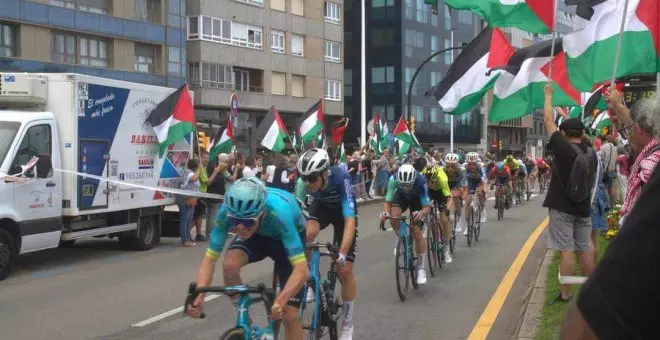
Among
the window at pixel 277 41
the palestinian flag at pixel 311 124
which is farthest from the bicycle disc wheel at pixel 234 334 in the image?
the window at pixel 277 41

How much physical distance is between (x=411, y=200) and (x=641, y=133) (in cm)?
496

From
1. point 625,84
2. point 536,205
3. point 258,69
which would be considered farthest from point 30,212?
point 258,69

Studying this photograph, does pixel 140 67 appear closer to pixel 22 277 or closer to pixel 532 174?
pixel 532 174

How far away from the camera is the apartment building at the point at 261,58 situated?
46188 millimetres

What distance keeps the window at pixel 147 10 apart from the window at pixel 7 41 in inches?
315

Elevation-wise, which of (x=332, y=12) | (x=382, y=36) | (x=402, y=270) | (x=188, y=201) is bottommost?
(x=402, y=270)

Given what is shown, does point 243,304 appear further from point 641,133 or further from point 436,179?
point 436,179

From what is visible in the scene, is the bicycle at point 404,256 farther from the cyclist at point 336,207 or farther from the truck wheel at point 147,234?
the truck wheel at point 147,234

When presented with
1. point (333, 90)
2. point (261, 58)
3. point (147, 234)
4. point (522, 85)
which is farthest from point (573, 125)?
point (333, 90)

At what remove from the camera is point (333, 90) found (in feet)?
188

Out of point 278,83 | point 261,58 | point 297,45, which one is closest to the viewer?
point 261,58

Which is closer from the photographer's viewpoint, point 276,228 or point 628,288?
point 628,288

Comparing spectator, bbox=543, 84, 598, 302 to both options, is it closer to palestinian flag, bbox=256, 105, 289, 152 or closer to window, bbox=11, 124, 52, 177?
window, bbox=11, 124, 52, 177

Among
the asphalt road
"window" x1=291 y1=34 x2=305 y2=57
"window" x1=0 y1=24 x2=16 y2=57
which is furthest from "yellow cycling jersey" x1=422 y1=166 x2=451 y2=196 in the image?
"window" x1=291 y1=34 x2=305 y2=57
